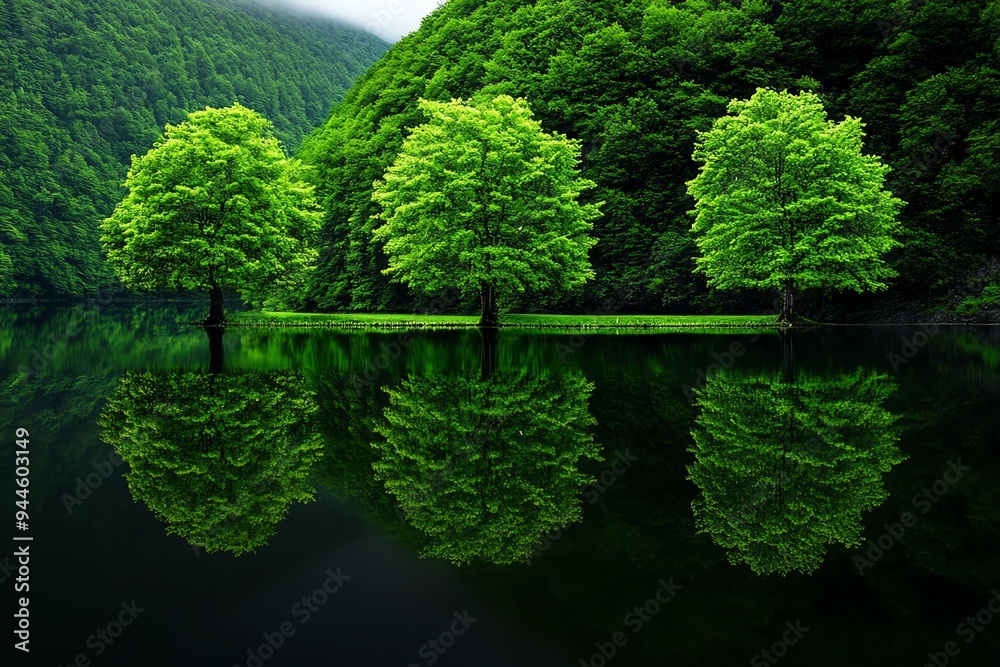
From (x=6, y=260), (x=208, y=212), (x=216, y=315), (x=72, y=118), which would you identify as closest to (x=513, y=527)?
(x=208, y=212)

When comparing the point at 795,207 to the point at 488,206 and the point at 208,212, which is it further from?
the point at 208,212

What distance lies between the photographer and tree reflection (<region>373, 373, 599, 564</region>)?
766 centimetres

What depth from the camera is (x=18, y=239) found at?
121 m

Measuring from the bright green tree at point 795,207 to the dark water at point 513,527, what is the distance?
104 feet

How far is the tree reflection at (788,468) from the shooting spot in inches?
290

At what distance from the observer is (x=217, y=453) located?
11.2 metres

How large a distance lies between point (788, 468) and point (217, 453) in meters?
8.78

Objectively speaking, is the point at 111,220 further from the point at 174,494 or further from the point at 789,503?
the point at 789,503

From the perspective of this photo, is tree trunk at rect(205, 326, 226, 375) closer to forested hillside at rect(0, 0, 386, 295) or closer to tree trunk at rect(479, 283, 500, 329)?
tree trunk at rect(479, 283, 500, 329)

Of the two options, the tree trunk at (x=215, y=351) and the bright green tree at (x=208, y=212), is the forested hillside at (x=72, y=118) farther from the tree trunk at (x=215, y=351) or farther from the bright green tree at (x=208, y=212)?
the tree trunk at (x=215, y=351)

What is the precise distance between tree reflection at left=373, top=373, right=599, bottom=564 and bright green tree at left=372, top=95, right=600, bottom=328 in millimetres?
30998

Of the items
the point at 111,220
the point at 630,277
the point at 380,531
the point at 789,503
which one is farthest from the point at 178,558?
the point at 630,277

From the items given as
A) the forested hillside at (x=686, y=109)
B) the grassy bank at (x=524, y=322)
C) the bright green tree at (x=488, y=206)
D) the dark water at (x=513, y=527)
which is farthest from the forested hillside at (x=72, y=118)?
the dark water at (x=513, y=527)

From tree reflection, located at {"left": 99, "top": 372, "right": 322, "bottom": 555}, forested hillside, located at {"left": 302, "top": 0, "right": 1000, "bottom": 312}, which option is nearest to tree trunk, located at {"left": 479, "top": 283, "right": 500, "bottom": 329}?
forested hillside, located at {"left": 302, "top": 0, "right": 1000, "bottom": 312}
